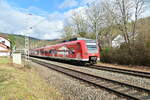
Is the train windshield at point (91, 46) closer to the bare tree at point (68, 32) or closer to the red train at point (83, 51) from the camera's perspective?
the red train at point (83, 51)

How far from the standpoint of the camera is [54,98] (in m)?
7.75

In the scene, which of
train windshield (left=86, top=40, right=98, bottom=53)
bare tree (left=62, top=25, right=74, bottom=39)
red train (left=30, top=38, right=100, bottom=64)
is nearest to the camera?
red train (left=30, top=38, right=100, bottom=64)

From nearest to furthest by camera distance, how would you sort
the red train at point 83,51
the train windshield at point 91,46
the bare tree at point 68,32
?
1. the red train at point 83,51
2. the train windshield at point 91,46
3. the bare tree at point 68,32

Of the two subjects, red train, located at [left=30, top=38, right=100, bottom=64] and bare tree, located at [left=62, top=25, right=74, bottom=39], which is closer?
red train, located at [left=30, top=38, right=100, bottom=64]

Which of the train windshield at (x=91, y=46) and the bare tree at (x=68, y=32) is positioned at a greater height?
the bare tree at (x=68, y=32)

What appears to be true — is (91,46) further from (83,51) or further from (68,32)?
(68,32)

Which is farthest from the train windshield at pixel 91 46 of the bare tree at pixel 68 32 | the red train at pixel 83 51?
the bare tree at pixel 68 32

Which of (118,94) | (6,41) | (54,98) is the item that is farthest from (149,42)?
(6,41)

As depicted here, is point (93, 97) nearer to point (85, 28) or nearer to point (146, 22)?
point (146, 22)

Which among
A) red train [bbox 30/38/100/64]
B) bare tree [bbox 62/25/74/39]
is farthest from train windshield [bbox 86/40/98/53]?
bare tree [bbox 62/25/74/39]

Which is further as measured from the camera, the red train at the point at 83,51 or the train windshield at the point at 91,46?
the train windshield at the point at 91,46

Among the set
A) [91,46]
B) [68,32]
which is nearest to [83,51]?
[91,46]

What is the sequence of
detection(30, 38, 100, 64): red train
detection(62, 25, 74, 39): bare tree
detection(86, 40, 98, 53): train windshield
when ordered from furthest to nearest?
1. detection(62, 25, 74, 39): bare tree
2. detection(86, 40, 98, 53): train windshield
3. detection(30, 38, 100, 64): red train

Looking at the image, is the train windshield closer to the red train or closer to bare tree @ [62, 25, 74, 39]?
the red train
